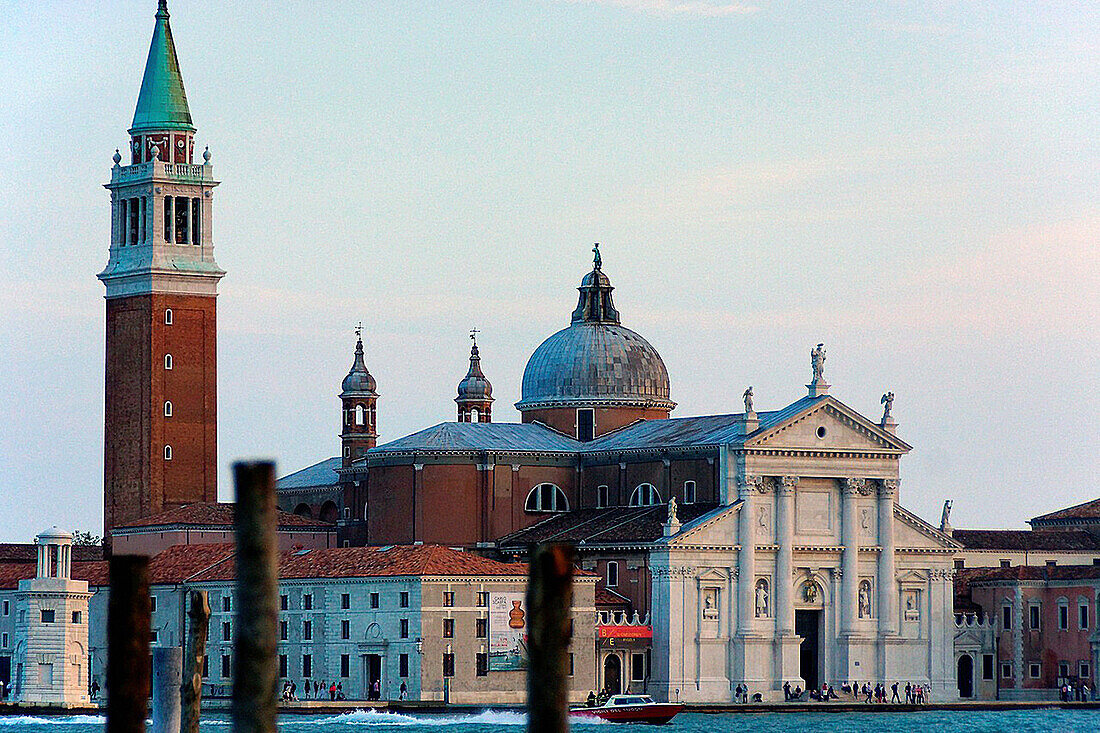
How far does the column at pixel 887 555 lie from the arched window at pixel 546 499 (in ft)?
33.4

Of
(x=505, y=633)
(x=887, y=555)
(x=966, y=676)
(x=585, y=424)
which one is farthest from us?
(x=585, y=424)

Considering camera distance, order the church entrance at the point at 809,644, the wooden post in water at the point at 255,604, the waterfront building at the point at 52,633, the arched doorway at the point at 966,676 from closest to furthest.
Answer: the wooden post in water at the point at 255,604 < the waterfront building at the point at 52,633 < the church entrance at the point at 809,644 < the arched doorway at the point at 966,676

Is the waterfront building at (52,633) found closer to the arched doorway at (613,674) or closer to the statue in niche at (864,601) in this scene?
the arched doorway at (613,674)

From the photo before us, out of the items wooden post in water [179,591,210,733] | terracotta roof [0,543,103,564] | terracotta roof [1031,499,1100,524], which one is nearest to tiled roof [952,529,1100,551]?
terracotta roof [1031,499,1100,524]

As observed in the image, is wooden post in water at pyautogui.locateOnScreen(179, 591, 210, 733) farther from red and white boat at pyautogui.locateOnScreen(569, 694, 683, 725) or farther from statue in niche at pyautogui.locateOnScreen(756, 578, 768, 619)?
statue in niche at pyautogui.locateOnScreen(756, 578, 768, 619)

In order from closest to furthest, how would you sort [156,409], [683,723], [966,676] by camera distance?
[683,723] < [966,676] < [156,409]

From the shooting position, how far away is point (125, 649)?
774 inches

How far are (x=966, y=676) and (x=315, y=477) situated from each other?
964 inches

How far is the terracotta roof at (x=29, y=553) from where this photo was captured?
281 ft

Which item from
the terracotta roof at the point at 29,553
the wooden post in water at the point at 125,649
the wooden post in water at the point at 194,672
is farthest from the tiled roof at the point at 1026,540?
the wooden post in water at the point at 125,649

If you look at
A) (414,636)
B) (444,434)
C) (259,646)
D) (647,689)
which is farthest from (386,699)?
(259,646)

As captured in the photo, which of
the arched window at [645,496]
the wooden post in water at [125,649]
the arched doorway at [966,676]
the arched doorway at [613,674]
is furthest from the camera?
the arched doorway at [966,676]

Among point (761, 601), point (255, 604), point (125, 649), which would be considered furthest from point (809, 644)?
point (255, 604)

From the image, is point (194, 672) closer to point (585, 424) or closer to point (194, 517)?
point (194, 517)
